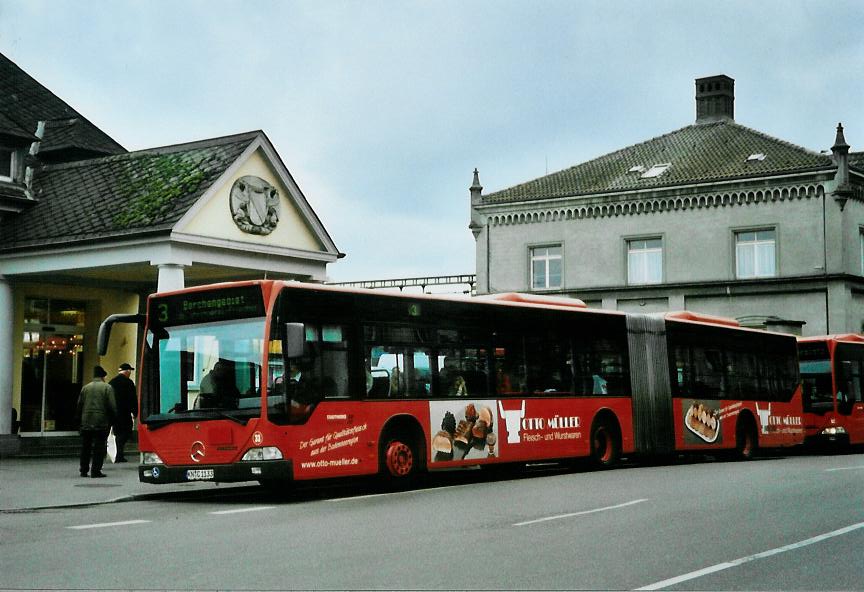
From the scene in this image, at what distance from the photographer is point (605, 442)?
23172mm

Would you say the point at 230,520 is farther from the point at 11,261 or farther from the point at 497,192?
the point at 497,192

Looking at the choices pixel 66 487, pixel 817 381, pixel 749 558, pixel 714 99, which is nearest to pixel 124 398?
pixel 66 487

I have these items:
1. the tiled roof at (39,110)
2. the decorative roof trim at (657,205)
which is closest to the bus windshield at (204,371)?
the tiled roof at (39,110)

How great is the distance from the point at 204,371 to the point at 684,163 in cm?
3600

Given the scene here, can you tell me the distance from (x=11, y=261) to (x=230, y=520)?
50.1 ft

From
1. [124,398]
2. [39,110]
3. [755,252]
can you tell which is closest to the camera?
[124,398]

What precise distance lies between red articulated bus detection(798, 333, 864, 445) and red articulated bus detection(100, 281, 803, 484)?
7220mm

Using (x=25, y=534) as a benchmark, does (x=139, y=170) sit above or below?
above

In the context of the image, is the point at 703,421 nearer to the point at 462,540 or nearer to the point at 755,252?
the point at 462,540

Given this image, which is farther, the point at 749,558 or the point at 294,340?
the point at 294,340

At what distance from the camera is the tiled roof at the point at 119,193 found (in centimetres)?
2545

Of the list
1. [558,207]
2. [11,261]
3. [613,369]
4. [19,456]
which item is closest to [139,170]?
[11,261]

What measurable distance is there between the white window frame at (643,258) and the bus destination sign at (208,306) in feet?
109

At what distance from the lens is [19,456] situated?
25.8 meters
